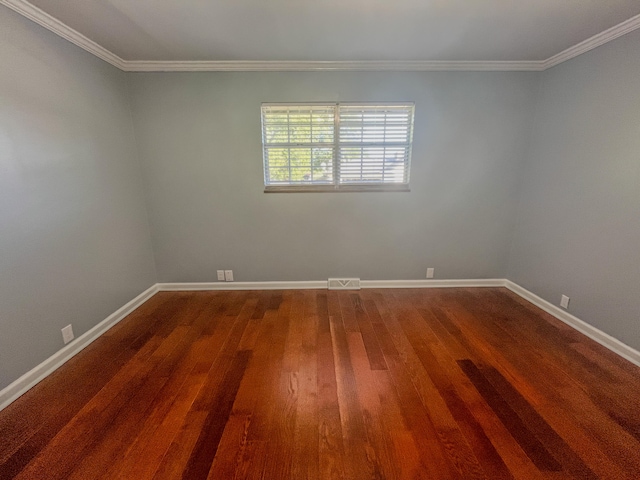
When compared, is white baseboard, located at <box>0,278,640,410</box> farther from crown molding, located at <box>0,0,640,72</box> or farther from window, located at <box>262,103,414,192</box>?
crown molding, located at <box>0,0,640,72</box>

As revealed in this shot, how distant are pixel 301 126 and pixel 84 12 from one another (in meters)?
1.89

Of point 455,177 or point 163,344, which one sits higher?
point 455,177

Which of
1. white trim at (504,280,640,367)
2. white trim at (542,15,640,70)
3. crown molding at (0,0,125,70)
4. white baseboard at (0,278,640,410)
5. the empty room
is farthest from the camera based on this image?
white trim at (504,280,640,367)

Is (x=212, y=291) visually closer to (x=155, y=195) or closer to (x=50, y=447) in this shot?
(x=155, y=195)

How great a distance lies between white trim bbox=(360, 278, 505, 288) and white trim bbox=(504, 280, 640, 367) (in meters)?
0.25

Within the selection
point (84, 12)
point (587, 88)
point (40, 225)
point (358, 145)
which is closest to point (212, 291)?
point (40, 225)

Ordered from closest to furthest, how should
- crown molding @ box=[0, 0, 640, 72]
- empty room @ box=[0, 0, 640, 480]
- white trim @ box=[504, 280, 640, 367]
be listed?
empty room @ box=[0, 0, 640, 480] < white trim @ box=[504, 280, 640, 367] < crown molding @ box=[0, 0, 640, 72]

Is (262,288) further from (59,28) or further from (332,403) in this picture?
(59,28)

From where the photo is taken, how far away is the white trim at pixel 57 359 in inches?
70.7

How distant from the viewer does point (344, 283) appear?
11.2ft

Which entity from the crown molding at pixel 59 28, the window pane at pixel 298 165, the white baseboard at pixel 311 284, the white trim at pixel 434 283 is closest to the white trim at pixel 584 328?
the white trim at pixel 434 283

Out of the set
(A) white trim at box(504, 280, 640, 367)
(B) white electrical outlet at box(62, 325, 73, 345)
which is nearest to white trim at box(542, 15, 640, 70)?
(A) white trim at box(504, 280, 640, 367)

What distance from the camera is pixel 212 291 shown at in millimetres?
3410

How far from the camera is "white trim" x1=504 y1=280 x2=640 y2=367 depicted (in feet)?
7.08
